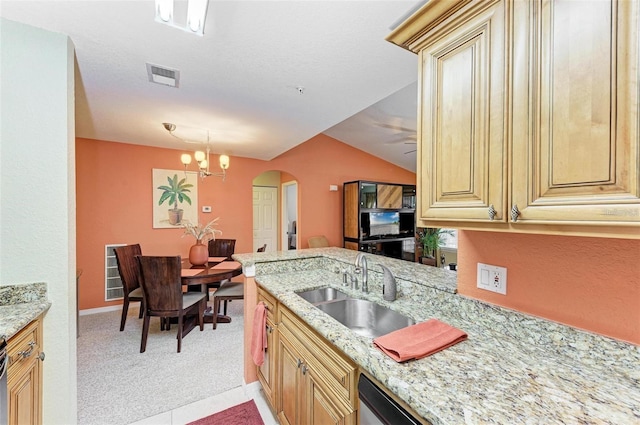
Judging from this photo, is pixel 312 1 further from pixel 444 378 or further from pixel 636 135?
pixel 444 378

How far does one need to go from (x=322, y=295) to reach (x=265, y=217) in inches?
175

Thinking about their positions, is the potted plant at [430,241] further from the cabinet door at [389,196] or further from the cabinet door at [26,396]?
the cabinet door at [26,396]

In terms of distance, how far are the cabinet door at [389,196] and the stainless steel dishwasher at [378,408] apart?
466 centimetres

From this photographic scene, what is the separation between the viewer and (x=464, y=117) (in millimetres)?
976

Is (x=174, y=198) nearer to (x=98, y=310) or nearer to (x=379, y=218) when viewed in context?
(x=98, y=310)

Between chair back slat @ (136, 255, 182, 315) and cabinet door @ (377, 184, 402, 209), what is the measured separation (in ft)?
12.8

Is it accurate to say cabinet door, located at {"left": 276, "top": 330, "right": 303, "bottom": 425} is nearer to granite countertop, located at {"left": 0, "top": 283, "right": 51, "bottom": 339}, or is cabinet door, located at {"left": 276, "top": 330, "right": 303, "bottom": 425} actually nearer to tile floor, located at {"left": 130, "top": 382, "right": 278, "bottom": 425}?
tile floor, located at {"left": 130, "top": 382, "right": 278, "bottom": 425}

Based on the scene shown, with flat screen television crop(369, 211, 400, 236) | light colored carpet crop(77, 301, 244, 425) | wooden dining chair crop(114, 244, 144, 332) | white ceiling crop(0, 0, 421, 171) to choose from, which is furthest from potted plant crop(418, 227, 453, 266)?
wooden dining chair crop(114, 244, 144, 332)

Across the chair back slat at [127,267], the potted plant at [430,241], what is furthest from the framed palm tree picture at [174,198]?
the potted plant at [430,241]

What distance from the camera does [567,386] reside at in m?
0.79

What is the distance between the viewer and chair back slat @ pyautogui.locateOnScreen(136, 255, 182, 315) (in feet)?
8.62

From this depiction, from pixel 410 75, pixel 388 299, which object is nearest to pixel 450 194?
pixel 388 299

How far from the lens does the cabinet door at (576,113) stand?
2.06 feet

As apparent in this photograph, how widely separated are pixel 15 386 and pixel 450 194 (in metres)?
2.04
